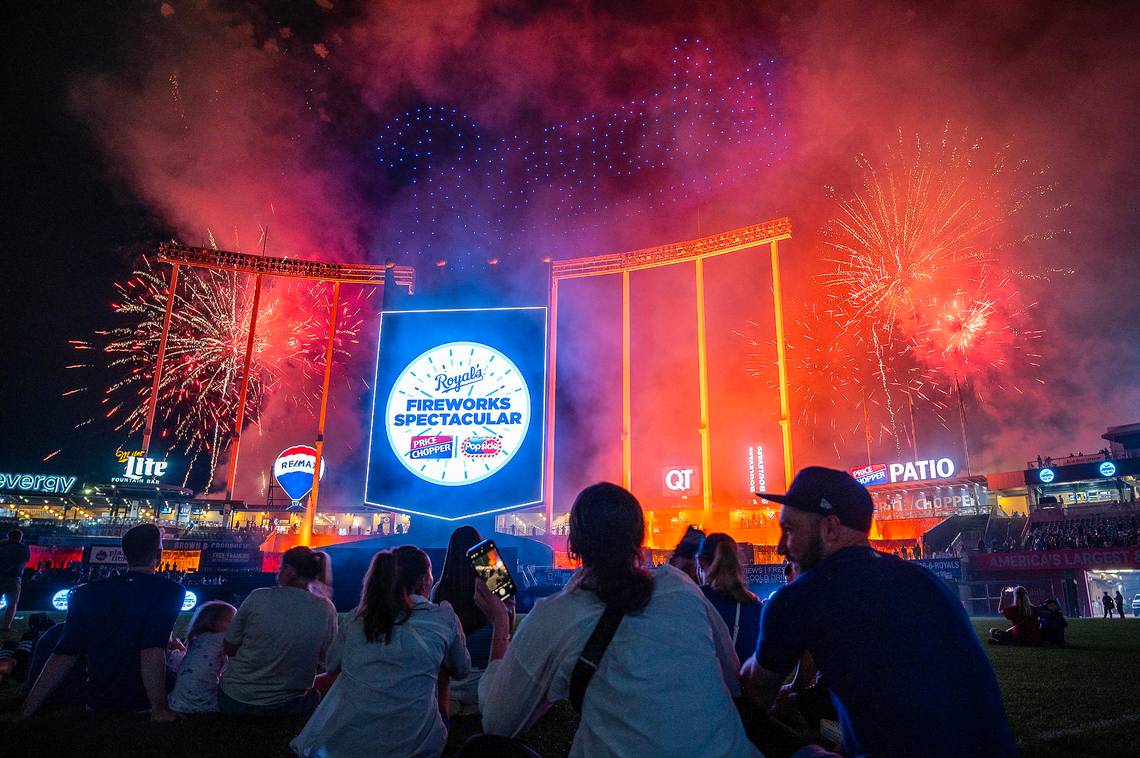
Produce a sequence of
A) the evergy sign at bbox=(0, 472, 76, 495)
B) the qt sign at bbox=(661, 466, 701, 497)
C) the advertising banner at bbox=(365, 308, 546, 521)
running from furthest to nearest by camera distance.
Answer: the qt sign at bbox=(661, 466, 701, 497) → the evergy sign at bbox=(0, 472, 76, 495) → the advertising banner at bbox=(365, 308, 546, 521)

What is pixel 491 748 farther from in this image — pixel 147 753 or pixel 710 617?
pixel 147 753

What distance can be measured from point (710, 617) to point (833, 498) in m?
0.81

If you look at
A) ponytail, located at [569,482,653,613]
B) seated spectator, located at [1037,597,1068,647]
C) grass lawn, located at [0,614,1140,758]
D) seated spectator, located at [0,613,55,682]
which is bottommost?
seated spectator, located at [1037,597,1068,647]

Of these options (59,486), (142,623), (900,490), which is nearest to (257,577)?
(142,623)

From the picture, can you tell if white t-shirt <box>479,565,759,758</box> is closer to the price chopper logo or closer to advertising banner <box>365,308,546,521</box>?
advertising banner <box>365,308,546,521</box>

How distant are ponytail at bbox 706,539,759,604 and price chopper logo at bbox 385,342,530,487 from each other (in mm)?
18399

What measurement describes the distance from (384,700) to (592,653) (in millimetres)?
2031

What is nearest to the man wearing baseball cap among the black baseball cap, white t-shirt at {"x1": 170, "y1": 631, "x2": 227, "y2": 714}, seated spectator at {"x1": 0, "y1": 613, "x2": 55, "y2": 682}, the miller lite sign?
the black baseball cap

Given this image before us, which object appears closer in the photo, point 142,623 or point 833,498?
point 833,498

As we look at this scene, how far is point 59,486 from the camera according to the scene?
154ft

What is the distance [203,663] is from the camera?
557 centimetres

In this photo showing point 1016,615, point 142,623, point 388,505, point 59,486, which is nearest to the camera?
point 142,623

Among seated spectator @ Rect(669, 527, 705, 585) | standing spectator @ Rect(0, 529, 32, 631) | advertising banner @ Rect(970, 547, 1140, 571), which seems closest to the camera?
seated spectator @ Rect(669, 527, 705, 585)

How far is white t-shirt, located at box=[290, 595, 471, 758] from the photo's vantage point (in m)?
3.59
